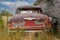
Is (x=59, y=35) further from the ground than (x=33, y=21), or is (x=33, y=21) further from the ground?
(x=33, y=21)

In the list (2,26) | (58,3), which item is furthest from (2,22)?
(58,3)

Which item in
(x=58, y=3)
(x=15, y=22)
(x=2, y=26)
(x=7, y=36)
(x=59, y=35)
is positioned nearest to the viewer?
(x=7, y=36)

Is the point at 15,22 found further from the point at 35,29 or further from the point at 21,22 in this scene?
the point at 35,29

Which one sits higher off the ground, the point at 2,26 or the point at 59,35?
the point at 2,26

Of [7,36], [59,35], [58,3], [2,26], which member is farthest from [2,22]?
[58,3]

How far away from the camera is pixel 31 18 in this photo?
923 cm

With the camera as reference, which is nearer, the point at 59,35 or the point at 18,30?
the point at 18,30

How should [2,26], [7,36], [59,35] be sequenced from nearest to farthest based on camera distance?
[7,36] < [2,26] < [59,35]

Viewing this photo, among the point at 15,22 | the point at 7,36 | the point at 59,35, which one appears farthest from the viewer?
the point at 59,35

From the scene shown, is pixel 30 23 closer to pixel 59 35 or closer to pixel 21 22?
pixel 21 22

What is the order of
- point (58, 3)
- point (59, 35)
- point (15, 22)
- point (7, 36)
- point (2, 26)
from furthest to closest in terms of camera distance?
point (58, 3) < point (59, 35) < point (15, 22) < point (2, 26) < point (7, 36)

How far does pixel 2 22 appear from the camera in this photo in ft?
27.6

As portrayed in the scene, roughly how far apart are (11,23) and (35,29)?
917 millimetres

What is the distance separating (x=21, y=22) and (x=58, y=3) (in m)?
3.53
